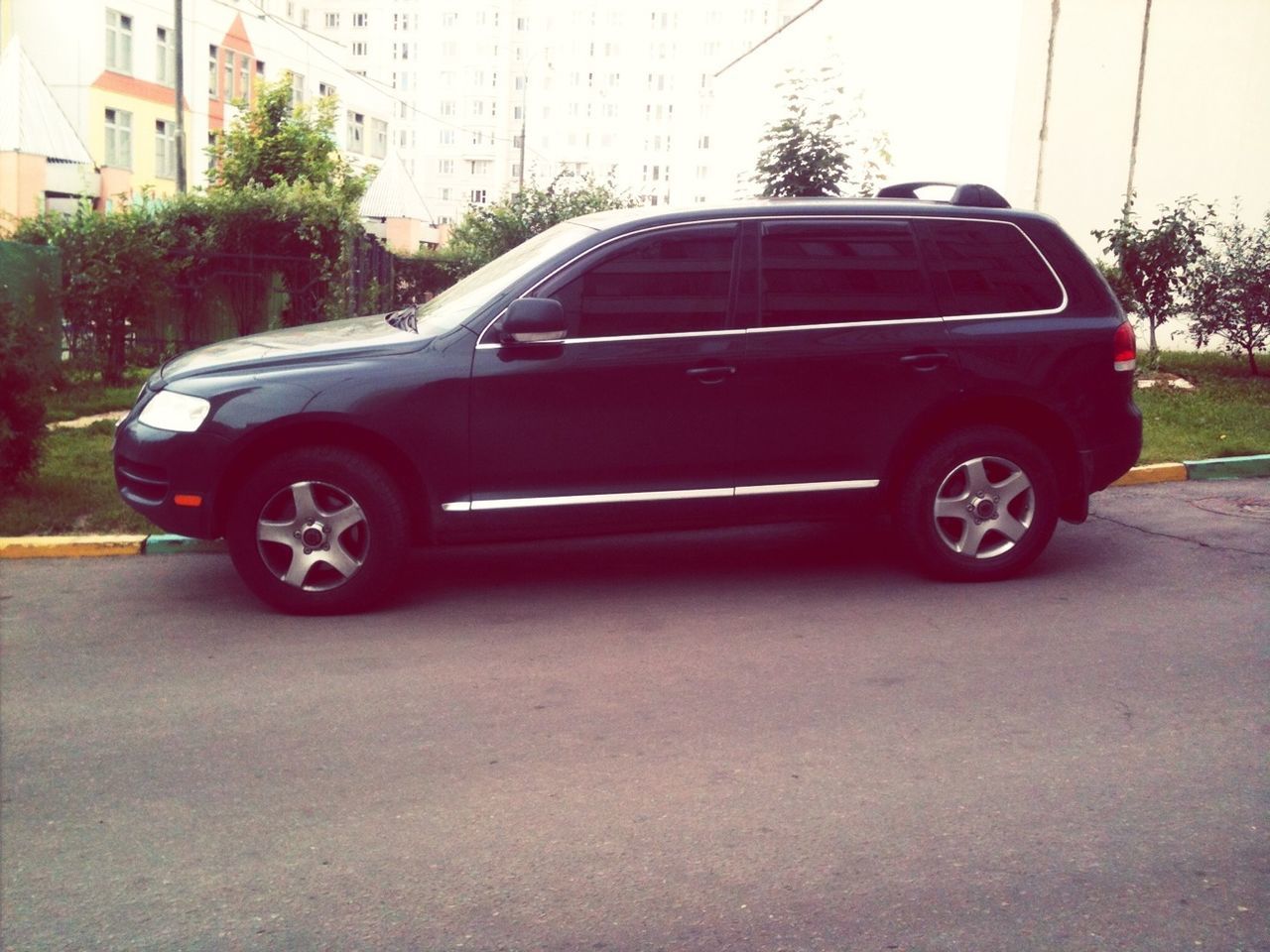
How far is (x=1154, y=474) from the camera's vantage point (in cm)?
937

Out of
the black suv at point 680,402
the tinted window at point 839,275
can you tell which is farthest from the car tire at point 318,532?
the tinted window at point 839,275

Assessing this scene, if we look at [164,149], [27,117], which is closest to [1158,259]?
[27,117]

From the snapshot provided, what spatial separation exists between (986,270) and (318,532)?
3602 millimetres

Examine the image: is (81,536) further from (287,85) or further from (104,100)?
(104,100)

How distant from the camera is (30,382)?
27.5 feet

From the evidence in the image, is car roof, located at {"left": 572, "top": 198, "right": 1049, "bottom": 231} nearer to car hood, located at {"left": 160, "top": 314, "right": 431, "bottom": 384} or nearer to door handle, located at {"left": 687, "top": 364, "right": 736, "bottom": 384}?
door handle, located at {"left": 687, "top": 364, "right": 736, "bottom": 384}

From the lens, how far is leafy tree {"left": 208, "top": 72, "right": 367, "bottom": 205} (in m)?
22.9

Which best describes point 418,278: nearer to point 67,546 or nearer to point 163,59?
point 67,546

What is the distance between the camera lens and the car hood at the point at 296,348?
20.6 feet

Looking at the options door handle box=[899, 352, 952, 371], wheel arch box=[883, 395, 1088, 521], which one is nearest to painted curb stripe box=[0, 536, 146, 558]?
wheel arch box=[883, 395, 1088, 521]

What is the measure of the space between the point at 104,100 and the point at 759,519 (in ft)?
144

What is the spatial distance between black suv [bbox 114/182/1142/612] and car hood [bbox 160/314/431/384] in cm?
2

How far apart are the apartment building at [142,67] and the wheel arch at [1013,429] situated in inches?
1326

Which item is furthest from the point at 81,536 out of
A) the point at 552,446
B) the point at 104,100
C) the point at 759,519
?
the point at 104,100
